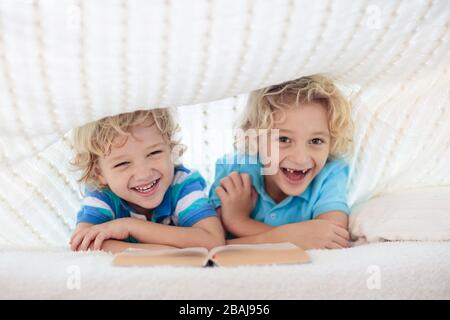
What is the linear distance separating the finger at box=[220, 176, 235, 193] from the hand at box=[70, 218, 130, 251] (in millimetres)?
207

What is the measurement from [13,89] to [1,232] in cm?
40

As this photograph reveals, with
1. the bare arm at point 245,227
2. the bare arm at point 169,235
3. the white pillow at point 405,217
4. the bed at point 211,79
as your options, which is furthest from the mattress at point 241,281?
the bare arm at point 245,227

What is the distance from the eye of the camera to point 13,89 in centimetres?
70

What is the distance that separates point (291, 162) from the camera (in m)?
1.02

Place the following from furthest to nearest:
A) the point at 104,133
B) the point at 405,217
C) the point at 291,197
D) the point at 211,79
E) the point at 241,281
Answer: the point at 291,197 < the point at 104,133 < the point at 405,217 < the point at 211,79 < the point at 241,281

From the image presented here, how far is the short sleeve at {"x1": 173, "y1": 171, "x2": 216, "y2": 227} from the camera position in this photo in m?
0.99

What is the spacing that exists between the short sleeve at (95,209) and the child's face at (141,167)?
0.04 meters

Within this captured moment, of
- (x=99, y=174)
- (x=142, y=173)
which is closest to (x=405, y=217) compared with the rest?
(x=142, y=173)

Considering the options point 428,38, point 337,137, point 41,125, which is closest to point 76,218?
point 41,125

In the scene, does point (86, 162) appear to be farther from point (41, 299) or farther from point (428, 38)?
point (428, 38)

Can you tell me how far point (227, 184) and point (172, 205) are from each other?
4.2 inches

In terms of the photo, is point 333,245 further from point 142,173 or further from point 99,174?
point 99,174

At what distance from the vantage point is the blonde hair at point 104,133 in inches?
37.8

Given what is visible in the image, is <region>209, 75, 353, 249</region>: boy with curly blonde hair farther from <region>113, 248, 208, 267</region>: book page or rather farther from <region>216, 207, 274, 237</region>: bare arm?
<region>113, 248, 208, 267</region>: book page
